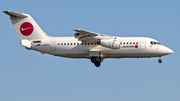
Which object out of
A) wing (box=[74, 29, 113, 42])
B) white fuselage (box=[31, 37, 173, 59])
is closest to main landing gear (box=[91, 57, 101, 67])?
white fuselage (box=[31, 37, 173, 59])

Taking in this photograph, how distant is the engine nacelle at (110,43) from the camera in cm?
2641

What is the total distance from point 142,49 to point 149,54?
0.84 metres

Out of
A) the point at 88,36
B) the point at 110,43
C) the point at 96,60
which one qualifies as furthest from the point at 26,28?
the point at 110,43

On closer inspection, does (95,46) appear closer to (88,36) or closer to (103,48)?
(103,48)

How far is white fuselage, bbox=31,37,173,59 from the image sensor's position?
90.4ft

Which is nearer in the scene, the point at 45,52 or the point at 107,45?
the point at 107,45

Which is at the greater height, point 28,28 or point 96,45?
point 28,28

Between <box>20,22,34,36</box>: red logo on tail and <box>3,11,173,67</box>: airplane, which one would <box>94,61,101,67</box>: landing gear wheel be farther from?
<box>20,22,34,36</box>: red logo on tail

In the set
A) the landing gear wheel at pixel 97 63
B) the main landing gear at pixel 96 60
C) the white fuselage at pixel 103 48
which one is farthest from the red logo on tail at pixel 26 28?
the landing gear wheel at pixel 97 63

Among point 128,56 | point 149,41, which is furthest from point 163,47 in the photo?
point 128,56

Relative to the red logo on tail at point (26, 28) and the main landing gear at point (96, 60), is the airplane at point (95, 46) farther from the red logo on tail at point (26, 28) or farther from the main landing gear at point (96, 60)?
the red logo on tail at point (26, 28)

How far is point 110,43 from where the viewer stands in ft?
86.7

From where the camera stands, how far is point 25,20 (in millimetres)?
29359

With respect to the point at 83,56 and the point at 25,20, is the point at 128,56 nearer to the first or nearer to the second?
the point at 83,56
